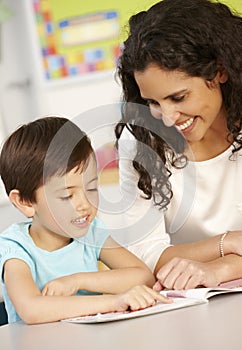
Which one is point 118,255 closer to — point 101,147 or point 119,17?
point 101,147

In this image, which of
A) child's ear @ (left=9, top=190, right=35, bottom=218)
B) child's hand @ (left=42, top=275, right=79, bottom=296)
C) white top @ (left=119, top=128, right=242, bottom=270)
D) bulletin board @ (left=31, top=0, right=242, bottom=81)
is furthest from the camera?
bulletin board @ (left=31, top=0, right=242, bottom=81)

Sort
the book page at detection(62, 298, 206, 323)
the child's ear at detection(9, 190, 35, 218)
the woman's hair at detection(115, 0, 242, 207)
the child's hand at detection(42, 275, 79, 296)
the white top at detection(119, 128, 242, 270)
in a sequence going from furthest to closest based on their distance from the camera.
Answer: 1. the white top at detection(119, 128, 242, 270)
2. the woman's hair at detection(115, 0, 242, 207)
3. the child's ear at detection(9, 190, 35, 218)
4. the child's hand at detection(42, 275, 79, 296)
5. the book page at detection(62, 298, 206, 323)

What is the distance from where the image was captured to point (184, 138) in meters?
1.77

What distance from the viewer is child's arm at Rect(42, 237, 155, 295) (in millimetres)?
1415

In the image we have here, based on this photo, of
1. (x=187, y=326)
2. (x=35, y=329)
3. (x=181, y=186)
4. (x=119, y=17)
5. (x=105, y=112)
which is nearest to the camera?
(x=187, y=326)

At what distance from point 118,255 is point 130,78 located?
44 centimetres

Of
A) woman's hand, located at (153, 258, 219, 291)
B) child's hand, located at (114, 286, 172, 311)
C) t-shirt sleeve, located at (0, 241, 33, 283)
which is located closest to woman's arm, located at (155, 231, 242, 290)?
woman's hand, located at (153, 258, 219, 291)

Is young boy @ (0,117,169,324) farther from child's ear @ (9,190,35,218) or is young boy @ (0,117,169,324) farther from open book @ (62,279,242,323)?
open book @ (62,279,242,323)

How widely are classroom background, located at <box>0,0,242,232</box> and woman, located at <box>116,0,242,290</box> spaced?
3.21 metres

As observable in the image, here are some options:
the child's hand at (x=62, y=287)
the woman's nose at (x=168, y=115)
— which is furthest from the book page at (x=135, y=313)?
the woman's nose at (x=168, y=115)

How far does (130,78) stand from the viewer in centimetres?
179

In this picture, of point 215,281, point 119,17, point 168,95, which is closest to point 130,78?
point 168,95

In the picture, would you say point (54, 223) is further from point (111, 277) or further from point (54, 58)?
point (54, 58)

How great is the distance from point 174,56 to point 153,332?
0.69 meters
